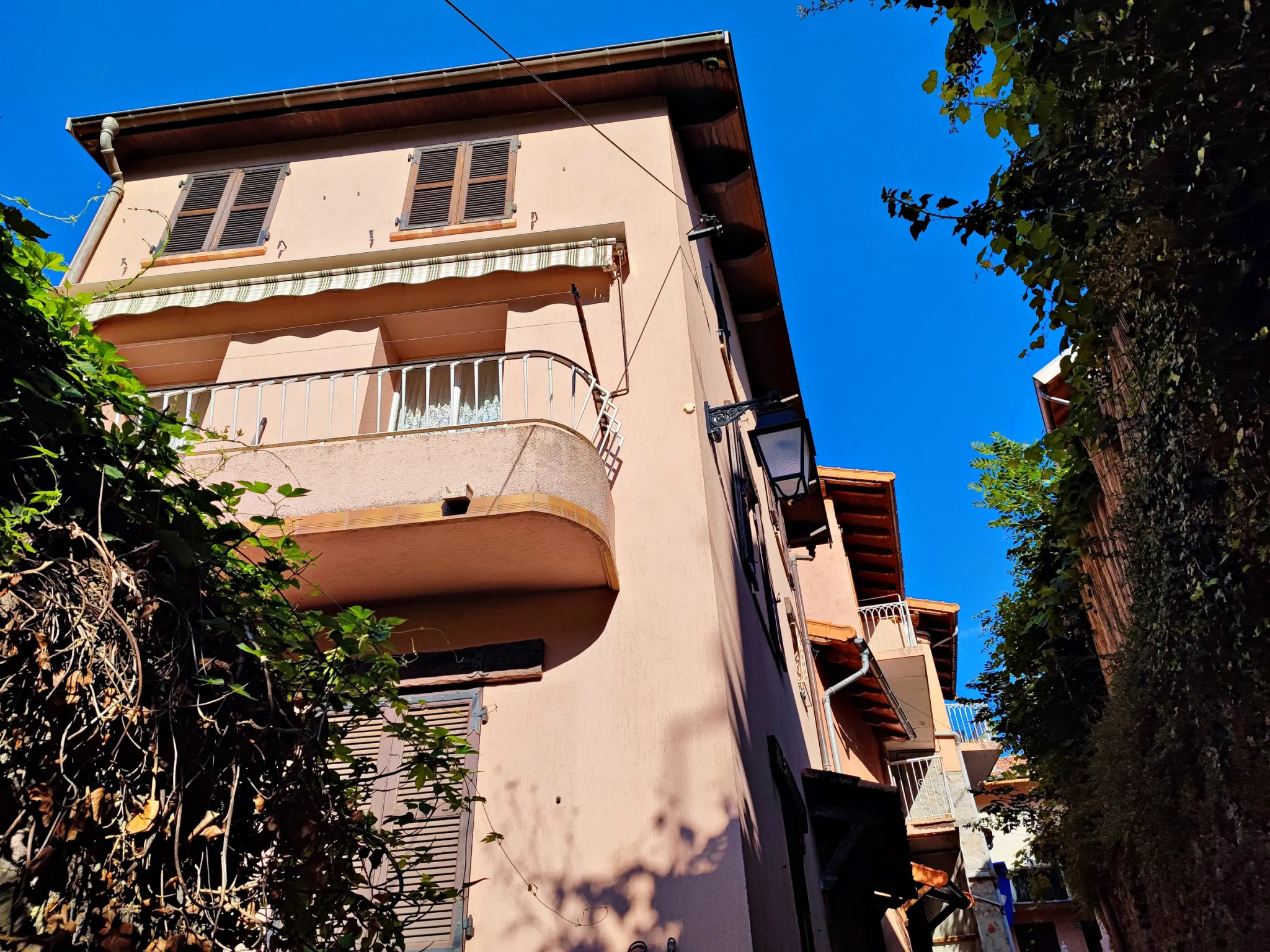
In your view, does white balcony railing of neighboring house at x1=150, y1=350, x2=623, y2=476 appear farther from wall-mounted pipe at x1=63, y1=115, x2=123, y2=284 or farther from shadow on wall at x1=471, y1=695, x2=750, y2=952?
wall-mounted pipe at x1=63, y1=115, x2=123, y2=284

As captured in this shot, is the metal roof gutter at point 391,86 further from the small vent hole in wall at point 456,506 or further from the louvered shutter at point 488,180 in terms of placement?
the small vent hole in wall at point 456,506

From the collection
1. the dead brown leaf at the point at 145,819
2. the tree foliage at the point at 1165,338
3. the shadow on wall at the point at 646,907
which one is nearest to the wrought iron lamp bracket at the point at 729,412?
the tree foliage at the point at 1165,338

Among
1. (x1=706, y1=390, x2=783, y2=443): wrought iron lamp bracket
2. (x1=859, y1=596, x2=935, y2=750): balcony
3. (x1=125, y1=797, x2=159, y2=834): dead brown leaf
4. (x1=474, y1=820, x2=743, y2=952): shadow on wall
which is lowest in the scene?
(x1=125, y1=797, x2=159, y2=834): dead brown leaf

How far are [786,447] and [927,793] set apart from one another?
37.2ft

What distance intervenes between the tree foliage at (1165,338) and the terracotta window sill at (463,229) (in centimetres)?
476

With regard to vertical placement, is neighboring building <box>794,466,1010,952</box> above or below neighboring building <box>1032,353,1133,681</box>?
above

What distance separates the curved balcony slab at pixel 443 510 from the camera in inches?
230

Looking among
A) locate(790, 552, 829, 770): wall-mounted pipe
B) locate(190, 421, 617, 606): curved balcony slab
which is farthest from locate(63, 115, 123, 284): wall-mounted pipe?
locate(790, 552, 829, 770): wall-mounted pipe

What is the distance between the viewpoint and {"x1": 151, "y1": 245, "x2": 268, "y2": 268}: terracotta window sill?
9.03 m

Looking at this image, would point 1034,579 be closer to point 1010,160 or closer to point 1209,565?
point 1209,565

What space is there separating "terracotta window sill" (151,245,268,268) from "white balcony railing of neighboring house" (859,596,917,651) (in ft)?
41.1

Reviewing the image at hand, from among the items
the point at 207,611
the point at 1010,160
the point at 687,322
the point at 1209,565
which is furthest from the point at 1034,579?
the point at 207,611

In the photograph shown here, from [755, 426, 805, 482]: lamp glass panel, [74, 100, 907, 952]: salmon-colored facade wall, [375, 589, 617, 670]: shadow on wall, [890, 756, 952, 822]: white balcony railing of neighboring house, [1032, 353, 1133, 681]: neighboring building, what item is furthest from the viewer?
[890, 756, 952, 822]: white balcony railing of neighboring house

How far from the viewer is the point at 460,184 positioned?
9.22 meters
